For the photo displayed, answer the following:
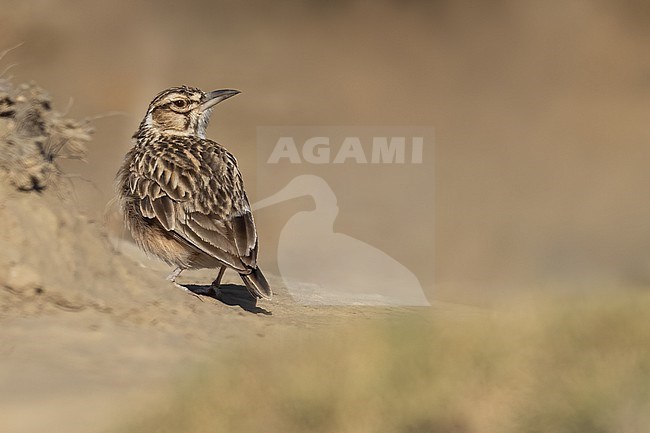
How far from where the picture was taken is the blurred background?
18.1m

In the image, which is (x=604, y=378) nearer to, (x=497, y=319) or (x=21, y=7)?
(x=497, y=319)

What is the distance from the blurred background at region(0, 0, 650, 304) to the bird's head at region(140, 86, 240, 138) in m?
5.79

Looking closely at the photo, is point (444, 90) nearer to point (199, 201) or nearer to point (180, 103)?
point (180, 103)

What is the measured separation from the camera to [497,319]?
7.49 metres

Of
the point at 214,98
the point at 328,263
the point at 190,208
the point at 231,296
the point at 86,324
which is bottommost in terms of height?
the point at 86,324

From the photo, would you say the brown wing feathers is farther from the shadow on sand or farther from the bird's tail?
the shadow on sand

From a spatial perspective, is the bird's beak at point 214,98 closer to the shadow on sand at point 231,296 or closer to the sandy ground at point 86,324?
the shadow on sand at point 231,296

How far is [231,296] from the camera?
10289 millimetres

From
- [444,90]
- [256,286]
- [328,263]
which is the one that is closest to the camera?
[256,286]

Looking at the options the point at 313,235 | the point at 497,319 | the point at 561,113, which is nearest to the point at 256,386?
the point at 497,319

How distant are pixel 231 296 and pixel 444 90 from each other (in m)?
14.6

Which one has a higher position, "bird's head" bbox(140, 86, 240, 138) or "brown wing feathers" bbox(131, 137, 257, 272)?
"bird's head" bbox(140, 86, 240, 138)

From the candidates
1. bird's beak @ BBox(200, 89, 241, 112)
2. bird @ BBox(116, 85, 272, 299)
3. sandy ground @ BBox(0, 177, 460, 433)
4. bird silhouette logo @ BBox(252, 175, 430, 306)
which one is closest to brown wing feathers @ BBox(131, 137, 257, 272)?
bird @ BBox(116, 85, 272, 299)

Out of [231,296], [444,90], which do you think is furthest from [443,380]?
[444,90]
